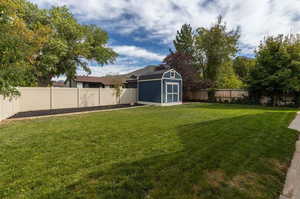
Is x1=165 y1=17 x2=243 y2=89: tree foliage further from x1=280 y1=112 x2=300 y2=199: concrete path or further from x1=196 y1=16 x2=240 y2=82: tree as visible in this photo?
x1=280 y1=112 x2=300 y2=199: concrete path

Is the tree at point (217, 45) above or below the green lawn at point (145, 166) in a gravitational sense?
above

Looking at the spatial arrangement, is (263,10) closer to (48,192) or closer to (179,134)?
(179,134)

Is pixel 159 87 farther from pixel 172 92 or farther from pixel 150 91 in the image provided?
pixel 172 92

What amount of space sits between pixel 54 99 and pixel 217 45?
59.8ft

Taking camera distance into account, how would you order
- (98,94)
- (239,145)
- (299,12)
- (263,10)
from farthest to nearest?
(98,94) < (299,12) < (263,10) < (239,145)

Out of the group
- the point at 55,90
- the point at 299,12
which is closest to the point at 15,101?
the point at 55,90

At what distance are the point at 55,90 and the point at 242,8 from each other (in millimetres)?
12596

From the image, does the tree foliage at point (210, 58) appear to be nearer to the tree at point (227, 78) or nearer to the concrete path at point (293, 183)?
the tree at point (227, 78)

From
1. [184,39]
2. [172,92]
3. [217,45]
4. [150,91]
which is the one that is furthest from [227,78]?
[150,91]

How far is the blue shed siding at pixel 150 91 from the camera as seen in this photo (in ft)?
42.3

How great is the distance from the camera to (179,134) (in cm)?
429

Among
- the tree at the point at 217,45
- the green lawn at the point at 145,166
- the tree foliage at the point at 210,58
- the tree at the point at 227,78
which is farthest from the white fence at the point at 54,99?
the tree at the point at 227,78

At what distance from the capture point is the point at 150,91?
13.5 m

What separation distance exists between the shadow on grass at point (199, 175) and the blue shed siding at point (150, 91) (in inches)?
378
